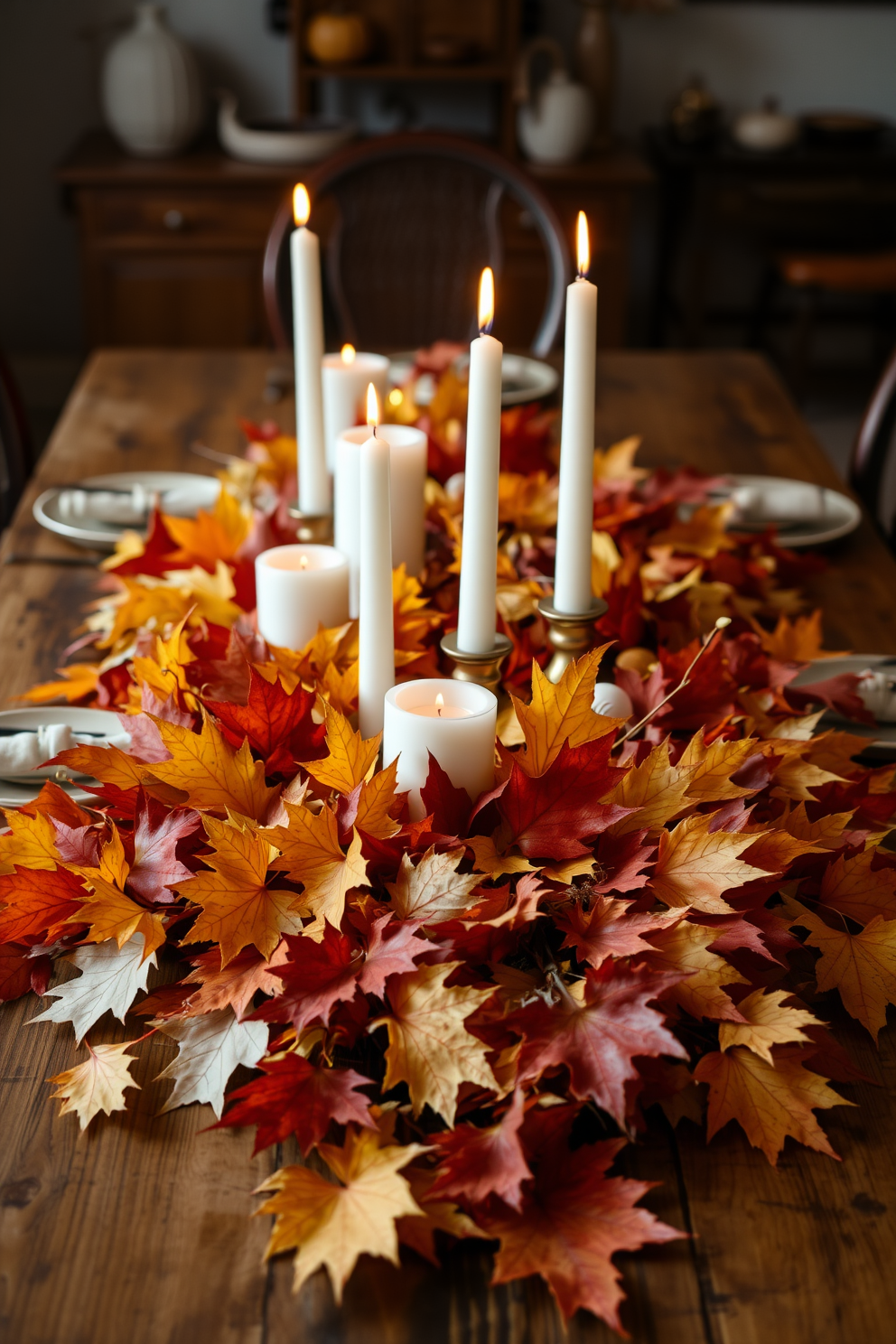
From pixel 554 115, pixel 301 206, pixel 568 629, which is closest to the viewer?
pixel 568 629

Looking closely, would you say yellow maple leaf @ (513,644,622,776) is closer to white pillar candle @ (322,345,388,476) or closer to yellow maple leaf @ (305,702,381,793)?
yellow maple leaf @ (305,702,381,793)

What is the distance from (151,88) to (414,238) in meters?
1.17

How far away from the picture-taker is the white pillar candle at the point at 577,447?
66 centimetres

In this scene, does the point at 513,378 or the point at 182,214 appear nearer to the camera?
the point at 513,378

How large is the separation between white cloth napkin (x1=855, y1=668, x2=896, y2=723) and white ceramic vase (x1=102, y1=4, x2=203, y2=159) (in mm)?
2646

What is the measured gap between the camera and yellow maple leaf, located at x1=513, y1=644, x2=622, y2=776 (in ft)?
1.98

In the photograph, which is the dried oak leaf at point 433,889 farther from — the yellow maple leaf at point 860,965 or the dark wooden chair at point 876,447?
the dark wooden chair at point 876,447

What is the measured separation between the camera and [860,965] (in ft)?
1.98

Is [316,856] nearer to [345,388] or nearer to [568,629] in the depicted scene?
[568,629]

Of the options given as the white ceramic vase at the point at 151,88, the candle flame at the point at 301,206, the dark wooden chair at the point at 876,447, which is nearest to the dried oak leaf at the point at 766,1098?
the candle flame at the point at 301,206

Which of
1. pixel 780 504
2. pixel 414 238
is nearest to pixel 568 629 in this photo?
pixel 780 504

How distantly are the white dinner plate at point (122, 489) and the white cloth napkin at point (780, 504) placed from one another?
48 centimetres

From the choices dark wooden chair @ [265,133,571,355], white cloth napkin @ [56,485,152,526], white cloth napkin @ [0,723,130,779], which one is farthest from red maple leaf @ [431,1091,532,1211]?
dark wooden chair @ [265,133,571,355]

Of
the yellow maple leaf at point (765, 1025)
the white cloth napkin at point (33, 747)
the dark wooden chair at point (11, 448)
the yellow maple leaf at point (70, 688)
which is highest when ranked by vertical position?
the yellow maple leaf at point (765, 1025)
